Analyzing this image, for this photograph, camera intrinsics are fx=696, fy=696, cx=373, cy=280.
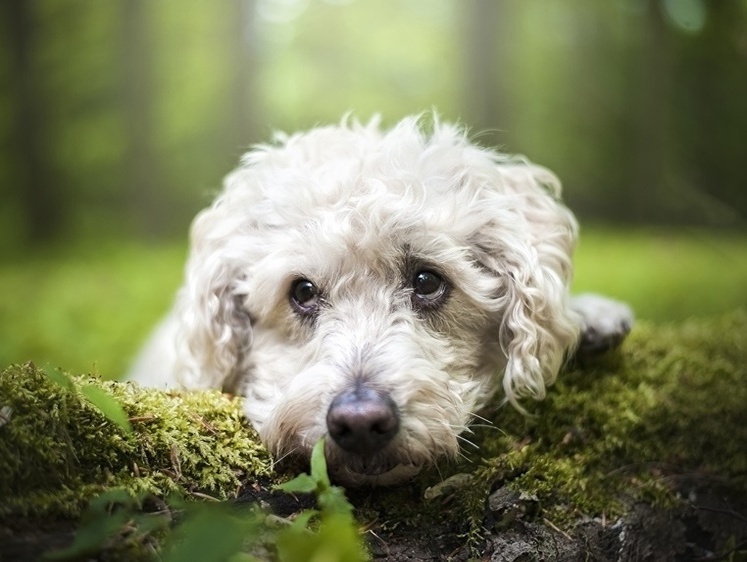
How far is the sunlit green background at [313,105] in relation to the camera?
36.3 feet

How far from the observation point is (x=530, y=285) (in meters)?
3.12

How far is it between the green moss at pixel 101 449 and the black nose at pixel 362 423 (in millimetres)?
311

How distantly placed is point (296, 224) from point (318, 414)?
3.22ft

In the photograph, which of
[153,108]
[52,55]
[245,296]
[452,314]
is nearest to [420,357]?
[452,314]

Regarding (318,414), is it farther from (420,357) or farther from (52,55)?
(52,55)

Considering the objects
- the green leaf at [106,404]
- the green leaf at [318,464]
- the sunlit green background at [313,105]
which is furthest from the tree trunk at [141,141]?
the green leaf at [318,464]

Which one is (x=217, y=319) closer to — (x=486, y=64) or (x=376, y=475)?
(x=376, y=475)

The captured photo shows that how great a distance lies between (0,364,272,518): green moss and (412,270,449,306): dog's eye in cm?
94

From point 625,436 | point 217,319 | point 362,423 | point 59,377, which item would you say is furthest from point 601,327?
point 59,377

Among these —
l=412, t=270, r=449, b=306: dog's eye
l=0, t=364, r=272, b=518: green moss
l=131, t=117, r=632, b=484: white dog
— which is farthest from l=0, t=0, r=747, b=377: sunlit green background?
l=0, t=364, r=272, b=518: green moss

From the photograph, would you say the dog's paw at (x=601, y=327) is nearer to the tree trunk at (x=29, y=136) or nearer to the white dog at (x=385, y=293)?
the white dog at (x=385, y=293)

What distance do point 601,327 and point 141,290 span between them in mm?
7323

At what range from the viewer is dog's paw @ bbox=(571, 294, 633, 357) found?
349 cm

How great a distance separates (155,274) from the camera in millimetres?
10430
